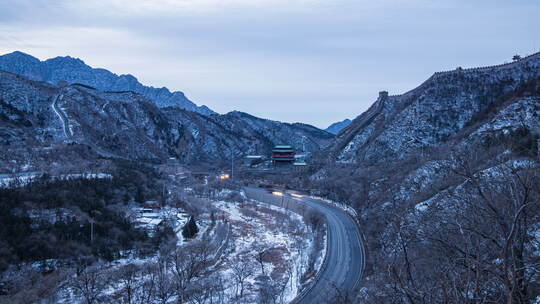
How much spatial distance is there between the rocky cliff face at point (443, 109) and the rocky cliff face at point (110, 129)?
145 ft

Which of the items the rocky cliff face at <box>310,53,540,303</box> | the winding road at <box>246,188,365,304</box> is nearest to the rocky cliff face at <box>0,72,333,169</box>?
the winding road at <box>246,188,365,304</box>

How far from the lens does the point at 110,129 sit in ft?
267

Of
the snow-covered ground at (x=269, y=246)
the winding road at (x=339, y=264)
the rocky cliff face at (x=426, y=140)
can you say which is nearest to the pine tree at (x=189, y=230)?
the snow-covered ground at (x=269, y=246)

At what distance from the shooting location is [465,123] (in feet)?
174

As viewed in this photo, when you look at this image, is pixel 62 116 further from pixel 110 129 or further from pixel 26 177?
pixel 26 177

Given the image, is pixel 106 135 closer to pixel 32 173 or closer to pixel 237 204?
pixel 237 204

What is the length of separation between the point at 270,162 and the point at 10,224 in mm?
69529

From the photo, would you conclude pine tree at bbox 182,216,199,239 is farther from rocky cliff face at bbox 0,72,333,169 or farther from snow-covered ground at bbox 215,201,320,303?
rocky cliff face at bbox 0,72,333,169

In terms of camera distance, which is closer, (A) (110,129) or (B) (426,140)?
(B) (426,140)

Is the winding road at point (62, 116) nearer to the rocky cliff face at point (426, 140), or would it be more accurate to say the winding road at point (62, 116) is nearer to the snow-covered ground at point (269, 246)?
the snow-covered ground at point (269, 246)

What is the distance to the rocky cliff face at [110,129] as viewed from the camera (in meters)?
55.3

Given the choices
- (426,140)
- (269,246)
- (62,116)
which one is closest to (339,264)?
(269,246)

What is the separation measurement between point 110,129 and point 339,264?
219 ft

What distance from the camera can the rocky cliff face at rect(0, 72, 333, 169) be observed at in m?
55.3
